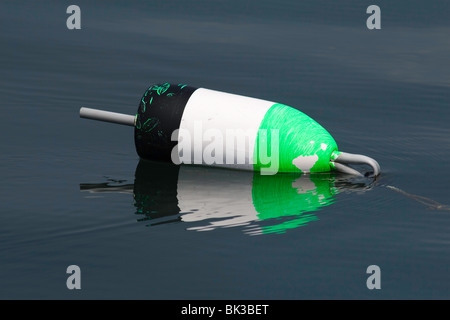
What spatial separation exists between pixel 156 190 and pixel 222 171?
812 millimetres

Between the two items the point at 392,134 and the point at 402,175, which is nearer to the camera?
the point at 402,175

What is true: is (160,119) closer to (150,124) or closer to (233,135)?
(150,124)

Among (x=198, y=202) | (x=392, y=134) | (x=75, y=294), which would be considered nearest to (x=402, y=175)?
(x=392, y=134)

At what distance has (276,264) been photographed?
6.59m

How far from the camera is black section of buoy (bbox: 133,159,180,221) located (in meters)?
7.63

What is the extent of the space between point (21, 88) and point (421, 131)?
196 inches

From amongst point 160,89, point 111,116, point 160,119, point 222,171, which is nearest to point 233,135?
point 222,171

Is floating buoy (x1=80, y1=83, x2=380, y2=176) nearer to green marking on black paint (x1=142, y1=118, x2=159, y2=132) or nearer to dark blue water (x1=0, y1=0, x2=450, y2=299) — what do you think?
green marking on black paint (x1=142, y1=118, x2=159, y2=132)

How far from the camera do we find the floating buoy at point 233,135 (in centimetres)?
846

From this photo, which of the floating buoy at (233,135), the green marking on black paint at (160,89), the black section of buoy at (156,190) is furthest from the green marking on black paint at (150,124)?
the black section of buoy at (156,190)

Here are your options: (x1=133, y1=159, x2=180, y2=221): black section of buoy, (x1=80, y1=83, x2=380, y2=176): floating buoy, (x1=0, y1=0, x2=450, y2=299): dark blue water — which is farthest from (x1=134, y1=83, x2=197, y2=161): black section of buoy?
(x1=0, y1=0, x2=450, y2=299): dark blue water

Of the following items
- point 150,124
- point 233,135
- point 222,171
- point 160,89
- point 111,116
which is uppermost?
point 160,89

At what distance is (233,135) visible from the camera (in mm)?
8453
